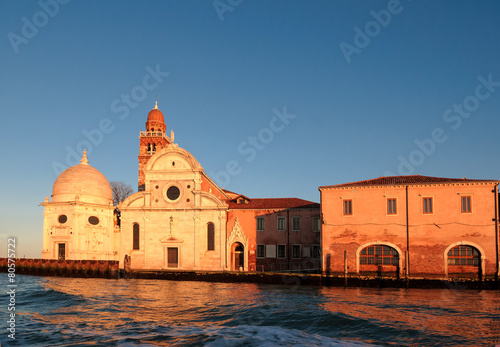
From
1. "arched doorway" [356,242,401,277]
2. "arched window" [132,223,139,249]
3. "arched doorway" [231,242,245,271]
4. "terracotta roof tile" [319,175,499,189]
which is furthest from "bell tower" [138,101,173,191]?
"arched doorway" [356,242,401,277]

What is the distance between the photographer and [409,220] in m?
28.7

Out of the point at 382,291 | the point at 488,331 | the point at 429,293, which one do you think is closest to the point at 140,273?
the point at 382,291

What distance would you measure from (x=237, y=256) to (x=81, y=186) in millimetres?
17926

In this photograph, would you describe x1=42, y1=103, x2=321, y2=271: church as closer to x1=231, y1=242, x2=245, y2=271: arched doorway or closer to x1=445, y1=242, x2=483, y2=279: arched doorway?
x1=231, y1=242, x2=245, y2=271: arched doorway

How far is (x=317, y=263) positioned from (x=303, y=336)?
21289mm

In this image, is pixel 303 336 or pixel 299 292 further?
pixel 299 292

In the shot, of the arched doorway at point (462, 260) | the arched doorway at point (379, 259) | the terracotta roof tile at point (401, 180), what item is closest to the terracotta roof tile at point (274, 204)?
the terracotta roof tile at point (401, 180)

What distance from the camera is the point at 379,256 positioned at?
95.5 feet

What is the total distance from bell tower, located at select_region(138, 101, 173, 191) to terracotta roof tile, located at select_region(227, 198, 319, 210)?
680 inches

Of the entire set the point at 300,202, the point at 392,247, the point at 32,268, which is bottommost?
the point at 32,268

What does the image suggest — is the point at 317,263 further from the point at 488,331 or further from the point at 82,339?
the point at 82,339

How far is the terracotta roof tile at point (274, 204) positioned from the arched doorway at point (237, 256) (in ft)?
10.2

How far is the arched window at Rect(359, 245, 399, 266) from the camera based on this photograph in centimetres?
2884

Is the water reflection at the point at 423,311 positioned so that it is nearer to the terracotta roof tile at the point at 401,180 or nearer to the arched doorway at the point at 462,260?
the arched doorway at the point at 462,260
